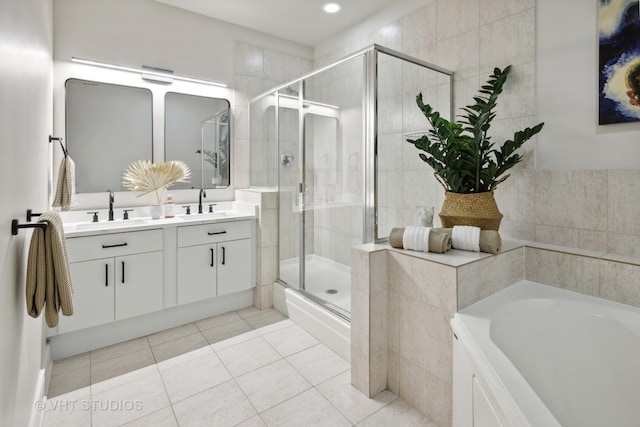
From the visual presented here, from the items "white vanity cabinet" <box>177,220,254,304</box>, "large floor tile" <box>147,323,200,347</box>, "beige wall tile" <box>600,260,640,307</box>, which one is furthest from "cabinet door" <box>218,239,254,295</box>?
"beige wall tile" <box>600,260,640,307</box>

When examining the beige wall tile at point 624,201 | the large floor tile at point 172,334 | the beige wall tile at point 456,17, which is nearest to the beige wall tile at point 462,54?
the beige wall tile at point 456,17

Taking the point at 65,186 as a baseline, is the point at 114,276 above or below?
below

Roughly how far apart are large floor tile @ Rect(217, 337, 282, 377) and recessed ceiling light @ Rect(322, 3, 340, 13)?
9.46ft

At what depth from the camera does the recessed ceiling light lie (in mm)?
2888

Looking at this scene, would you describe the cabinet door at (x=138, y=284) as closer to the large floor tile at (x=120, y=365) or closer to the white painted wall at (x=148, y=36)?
the large floor tile at (x=120, y=365)

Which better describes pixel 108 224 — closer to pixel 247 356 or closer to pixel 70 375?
pixel 70 375

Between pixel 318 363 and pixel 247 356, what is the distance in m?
0.50

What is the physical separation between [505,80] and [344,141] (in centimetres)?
106

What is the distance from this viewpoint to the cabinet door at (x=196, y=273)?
2.61m

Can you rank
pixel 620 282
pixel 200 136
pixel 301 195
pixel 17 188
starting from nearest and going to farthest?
pixel 17 188
pixel 620 282
pixel 301 195
pixel 200 136

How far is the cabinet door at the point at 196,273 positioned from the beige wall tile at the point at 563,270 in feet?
7.51

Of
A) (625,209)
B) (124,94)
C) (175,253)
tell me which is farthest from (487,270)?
(124,94)

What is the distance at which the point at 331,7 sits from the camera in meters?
2.93

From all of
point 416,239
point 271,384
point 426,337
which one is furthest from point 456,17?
point 271,384
